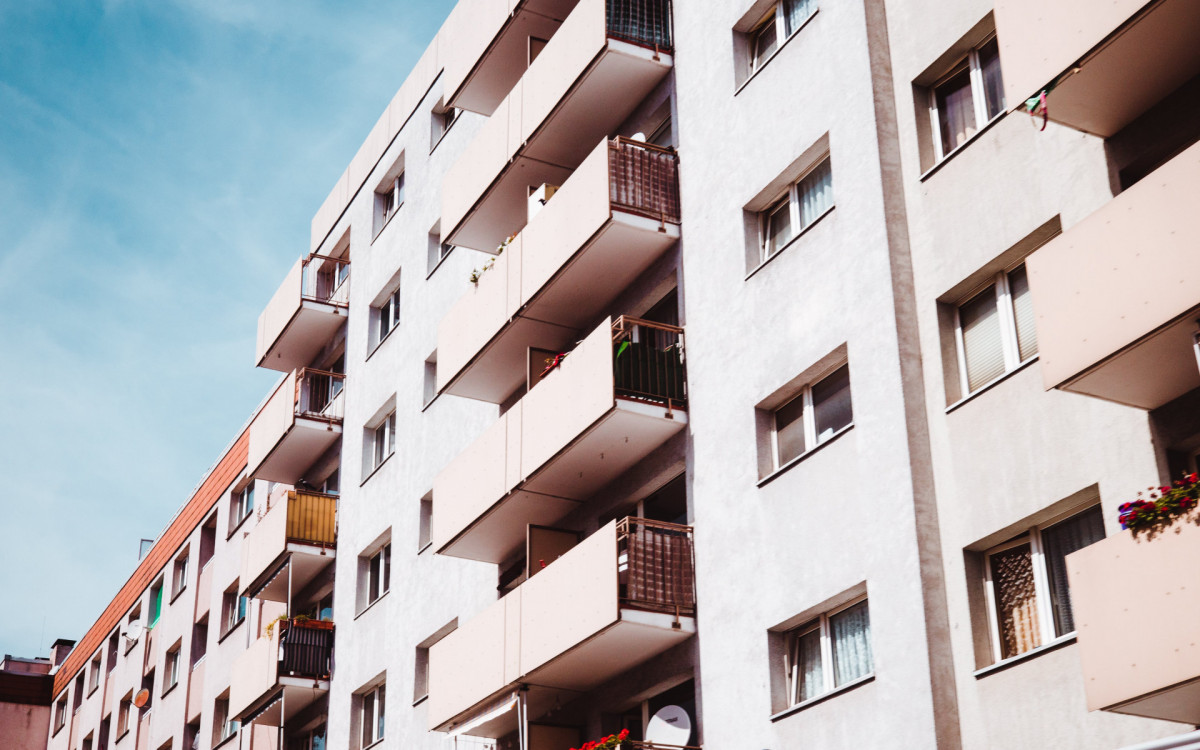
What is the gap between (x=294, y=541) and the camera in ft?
111

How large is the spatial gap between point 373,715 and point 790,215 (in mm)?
14963

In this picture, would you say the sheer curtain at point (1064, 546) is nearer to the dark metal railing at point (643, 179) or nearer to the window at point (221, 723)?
the dark metal railing at point (643, 179)

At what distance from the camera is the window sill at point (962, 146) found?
17109mm

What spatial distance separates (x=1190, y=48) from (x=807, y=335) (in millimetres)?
5889

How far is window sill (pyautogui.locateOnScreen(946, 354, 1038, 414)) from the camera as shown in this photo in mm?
15969

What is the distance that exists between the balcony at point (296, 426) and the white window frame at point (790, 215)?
17.0 m

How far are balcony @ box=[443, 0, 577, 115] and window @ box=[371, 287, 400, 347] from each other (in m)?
5.34

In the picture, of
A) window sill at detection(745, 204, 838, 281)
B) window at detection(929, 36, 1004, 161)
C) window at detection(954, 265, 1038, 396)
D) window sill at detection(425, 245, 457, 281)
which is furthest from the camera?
window sill at detection(425, 245, 457, 281)

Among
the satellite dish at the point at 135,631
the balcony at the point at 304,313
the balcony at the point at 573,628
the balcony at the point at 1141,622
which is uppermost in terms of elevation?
the balcony at the point at 304,313

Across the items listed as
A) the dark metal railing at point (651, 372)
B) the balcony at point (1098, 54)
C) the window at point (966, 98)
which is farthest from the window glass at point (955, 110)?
the dark metal railing at point (651, 372)

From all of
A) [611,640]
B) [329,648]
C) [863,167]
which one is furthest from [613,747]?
[329,648]

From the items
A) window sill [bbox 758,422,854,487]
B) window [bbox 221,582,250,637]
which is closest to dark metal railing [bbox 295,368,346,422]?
window [bbox 221,582,250,637]

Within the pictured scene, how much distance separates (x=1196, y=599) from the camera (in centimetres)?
1228

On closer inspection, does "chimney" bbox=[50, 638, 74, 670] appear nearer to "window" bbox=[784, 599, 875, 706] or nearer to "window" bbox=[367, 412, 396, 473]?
"window" bbox=[367, 412, 396, 473]
